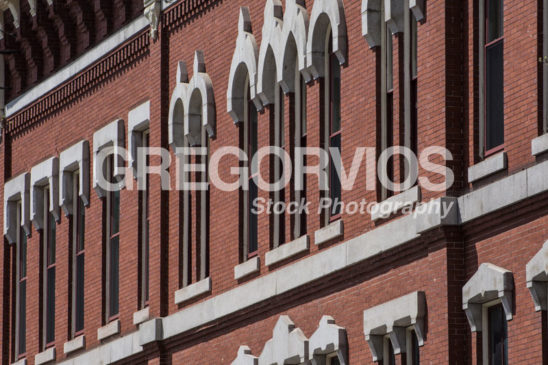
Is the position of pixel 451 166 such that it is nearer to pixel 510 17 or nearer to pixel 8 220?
pixel 510 17

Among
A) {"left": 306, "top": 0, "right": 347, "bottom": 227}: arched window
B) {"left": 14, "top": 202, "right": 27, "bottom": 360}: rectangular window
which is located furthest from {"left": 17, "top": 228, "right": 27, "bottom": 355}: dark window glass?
{"left": 306, "top": 0, "right": 347, "bottom": 227}: arched window

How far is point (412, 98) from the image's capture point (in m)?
24.7

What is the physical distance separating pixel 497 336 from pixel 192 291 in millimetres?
8224

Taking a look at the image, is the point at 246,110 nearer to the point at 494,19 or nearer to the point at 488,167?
the point at 494,19

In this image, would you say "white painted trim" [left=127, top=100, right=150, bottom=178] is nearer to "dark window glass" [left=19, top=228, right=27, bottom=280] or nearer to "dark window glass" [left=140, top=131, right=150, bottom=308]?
"dark window glass" [left=140, top=131, right=150, bottom=308]

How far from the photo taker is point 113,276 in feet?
110

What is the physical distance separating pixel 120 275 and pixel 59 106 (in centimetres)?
434

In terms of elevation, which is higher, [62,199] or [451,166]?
[62,199]

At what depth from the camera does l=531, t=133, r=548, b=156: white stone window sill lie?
2158 cm

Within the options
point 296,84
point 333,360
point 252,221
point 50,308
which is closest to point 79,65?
point 50,308

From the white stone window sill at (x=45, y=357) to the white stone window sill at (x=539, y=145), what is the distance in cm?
1520

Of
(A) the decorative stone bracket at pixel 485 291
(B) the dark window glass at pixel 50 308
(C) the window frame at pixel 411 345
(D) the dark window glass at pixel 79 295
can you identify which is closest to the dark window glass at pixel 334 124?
(C) the window frame at pixel 411 345

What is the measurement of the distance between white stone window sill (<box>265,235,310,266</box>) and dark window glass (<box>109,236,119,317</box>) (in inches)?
246

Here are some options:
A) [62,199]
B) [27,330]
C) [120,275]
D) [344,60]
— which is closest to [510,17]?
[344,60]
